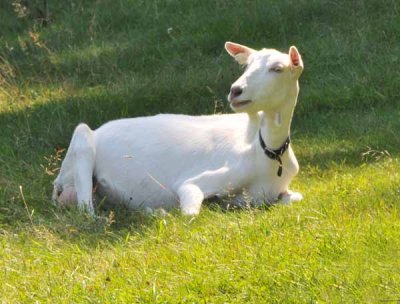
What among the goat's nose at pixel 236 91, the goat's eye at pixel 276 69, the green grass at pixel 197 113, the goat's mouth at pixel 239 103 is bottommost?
the green grass at pixel 197 113

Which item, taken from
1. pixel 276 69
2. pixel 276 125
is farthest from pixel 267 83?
pixel 276 125

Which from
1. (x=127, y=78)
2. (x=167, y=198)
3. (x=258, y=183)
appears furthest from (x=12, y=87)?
(x=258, y=183)

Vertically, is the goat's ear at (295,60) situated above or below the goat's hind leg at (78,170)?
above

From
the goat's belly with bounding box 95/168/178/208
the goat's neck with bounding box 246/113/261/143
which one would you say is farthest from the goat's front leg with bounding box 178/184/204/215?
the goat's neck with bounding box 246/113/261/143

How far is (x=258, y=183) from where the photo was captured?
7016 millimetres

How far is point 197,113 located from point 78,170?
2.49 metres

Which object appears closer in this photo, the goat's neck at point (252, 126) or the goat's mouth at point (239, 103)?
the goat's mouth at point (239, 103)

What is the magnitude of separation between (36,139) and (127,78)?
1745mm

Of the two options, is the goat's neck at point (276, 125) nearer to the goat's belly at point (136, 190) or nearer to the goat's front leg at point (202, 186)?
the goat's front leg at point (202, 186)

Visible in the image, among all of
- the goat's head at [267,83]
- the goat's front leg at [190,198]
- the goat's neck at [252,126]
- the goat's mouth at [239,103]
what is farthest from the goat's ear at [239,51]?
the goat's front leg at [190,198]

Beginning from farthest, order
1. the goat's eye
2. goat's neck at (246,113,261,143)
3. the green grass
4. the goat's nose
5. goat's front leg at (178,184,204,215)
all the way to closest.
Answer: goat's neck at (246,113,261,143) < goat's front leg at (178,184,204,215) < the goat's eye < the goat's nose < the green grass

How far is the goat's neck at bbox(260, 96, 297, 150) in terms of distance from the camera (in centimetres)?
673

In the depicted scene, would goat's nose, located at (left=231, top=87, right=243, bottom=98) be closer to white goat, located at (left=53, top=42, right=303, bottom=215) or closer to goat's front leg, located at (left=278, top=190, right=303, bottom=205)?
white goat, located at (left=53, top=42, right=303, bottom=215)

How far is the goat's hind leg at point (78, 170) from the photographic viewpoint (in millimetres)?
7426
